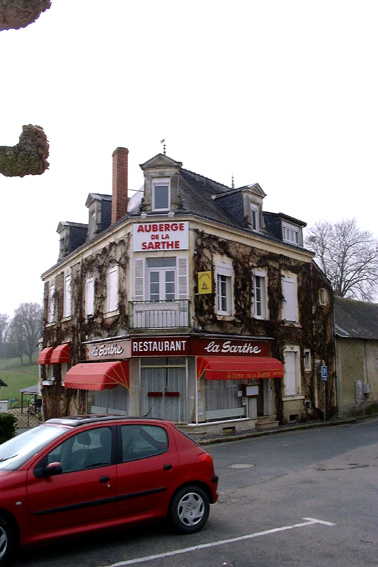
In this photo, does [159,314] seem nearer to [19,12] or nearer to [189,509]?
[189,509]

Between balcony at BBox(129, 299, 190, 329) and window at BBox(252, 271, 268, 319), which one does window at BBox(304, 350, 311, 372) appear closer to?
window at BBox(252, 271, 268, 319)

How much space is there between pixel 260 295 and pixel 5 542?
17.1 m

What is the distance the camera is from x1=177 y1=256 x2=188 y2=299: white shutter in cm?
1805

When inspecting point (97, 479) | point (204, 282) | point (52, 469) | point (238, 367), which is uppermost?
point (204, 282)

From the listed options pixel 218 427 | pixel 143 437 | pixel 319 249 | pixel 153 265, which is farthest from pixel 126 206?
pixel 319 249

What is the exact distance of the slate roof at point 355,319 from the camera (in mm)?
26944

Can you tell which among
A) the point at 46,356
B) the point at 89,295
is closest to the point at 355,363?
the point at 89,295

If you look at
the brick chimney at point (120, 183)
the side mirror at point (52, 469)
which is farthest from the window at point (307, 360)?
the side mirror at point (52, 469)

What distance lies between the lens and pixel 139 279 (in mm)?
18219

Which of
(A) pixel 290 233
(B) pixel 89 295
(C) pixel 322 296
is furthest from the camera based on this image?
(C) pixel 322 296

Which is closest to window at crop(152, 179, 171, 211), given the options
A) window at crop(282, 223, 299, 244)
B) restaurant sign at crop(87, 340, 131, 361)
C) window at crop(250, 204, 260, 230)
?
window at crop(250, 204, 260, 230)

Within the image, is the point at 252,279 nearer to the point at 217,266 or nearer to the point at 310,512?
the point at 217,266

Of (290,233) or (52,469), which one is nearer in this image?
(52,469)

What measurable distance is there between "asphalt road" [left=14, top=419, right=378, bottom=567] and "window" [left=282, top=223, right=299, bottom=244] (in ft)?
44.1
